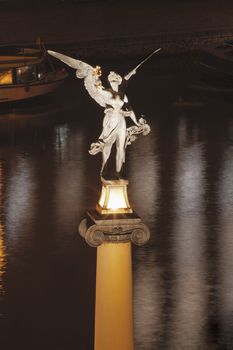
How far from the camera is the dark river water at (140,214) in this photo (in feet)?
58.6

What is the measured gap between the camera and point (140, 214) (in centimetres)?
2384

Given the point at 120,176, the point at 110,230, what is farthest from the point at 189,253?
the point at 110,230

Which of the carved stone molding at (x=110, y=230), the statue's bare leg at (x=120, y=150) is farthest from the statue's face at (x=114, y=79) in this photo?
the carved stone molding at (x=110, y=230)

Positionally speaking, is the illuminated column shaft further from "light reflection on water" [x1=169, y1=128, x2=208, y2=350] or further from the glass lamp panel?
"light reflection on water" [x1=169, y1=128, x2=208, y2=350]

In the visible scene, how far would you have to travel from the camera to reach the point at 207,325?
1780 centimetres

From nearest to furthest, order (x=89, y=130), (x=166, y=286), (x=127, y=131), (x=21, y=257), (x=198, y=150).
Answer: (x=127, y=131), (x=166, y=286), (x=21, y=257), (x=198, y=150), (x=89, y=130)

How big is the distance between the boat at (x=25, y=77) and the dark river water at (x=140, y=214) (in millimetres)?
344

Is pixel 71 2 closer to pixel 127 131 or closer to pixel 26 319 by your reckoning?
pixel 26 319

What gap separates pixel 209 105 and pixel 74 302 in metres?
17.0

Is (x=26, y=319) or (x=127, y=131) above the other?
(x=127, y=131)

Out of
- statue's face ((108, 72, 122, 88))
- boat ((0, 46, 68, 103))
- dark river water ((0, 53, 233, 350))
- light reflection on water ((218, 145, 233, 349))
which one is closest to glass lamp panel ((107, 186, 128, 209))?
statue's face ((108, 72, 122, 88))

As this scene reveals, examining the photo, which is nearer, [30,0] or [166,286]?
[166,286]

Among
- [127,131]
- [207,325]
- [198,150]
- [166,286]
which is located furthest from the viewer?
[198,150]

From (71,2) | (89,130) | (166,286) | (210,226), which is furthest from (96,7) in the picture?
(166,286)
